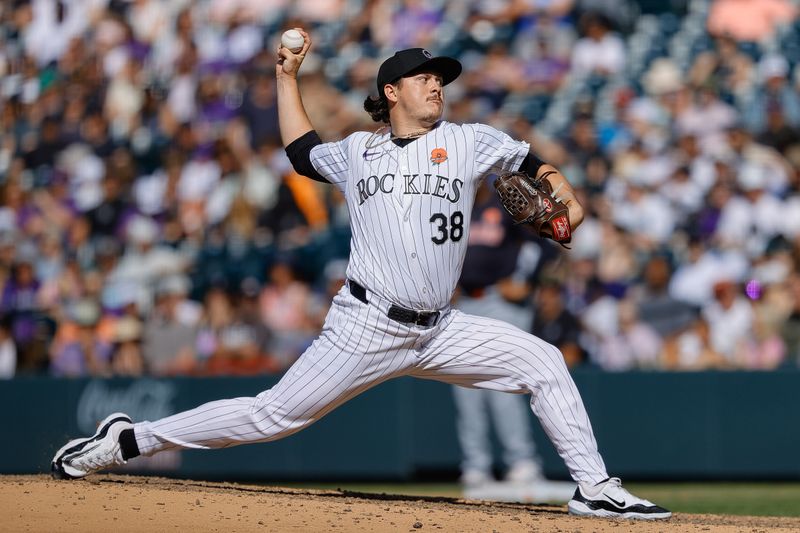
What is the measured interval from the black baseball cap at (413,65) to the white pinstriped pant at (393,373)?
87cm

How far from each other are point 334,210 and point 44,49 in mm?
4497

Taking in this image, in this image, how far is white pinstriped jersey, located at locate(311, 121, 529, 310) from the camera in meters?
4.80

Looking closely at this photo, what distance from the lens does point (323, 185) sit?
10883 millimetres

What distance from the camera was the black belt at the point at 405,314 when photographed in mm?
4797

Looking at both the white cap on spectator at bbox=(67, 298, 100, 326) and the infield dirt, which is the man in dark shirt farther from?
the white cap on spectator at bbox=(67, 298, 100, 326)

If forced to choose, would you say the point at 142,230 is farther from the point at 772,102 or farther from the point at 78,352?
the point at 772,102

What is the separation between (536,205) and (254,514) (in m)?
1.61

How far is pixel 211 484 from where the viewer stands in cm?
587

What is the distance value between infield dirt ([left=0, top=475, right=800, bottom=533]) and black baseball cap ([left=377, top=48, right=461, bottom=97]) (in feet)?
5.56

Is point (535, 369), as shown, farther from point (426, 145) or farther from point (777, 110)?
point (777, 110)

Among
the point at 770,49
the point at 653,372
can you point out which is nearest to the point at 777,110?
the point at 770,49

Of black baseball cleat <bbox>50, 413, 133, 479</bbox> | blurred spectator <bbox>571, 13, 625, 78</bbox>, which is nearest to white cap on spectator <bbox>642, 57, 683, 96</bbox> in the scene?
blurred spectator <bbox>571, 13, 625, 78</bbox>

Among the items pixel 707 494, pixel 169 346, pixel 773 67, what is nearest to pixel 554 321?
pixel 707 494

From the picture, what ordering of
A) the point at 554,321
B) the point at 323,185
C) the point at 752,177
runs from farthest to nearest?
the point at 323,185
the point at 752,177
the point at 554,321
